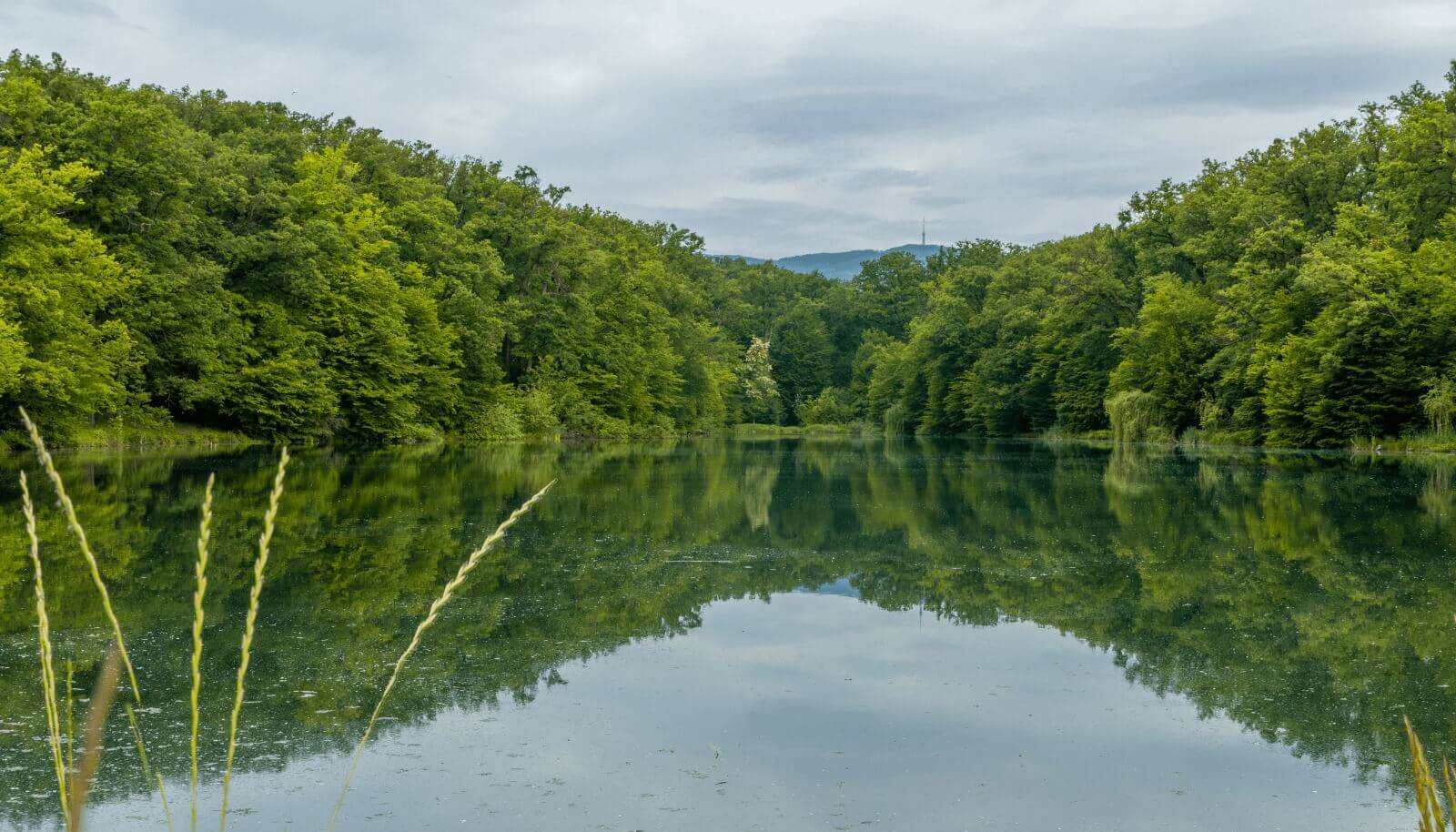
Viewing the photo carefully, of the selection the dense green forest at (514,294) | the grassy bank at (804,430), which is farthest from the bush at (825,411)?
the dense green forest at (514,294)

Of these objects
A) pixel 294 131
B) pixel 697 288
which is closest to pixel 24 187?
pixel 294 131

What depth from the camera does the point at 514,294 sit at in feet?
184

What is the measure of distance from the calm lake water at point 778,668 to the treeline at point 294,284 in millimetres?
15501

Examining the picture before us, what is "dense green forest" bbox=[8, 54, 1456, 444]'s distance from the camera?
31.1m

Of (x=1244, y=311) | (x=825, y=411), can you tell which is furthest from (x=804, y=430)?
(x=1244, y=311)

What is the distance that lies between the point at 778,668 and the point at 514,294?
5066 cm

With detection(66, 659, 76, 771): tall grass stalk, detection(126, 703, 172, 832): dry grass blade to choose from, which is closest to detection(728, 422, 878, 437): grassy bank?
detection(66, 659, 76, 771): tall grass stalk

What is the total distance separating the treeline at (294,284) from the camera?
94.7ft

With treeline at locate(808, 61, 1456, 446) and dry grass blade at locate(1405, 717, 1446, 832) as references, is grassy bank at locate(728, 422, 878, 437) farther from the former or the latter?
dry grass blade at locate(1405, 717, 1446, 832)

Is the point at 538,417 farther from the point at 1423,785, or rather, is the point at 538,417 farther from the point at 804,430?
the point at 1423,785

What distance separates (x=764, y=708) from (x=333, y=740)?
2.08 meters

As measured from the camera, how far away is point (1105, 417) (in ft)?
197

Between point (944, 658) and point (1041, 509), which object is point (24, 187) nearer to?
point (1041, 509)

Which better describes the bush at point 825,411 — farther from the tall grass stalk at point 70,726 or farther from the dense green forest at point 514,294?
the tall grass stalk at point 70,726
